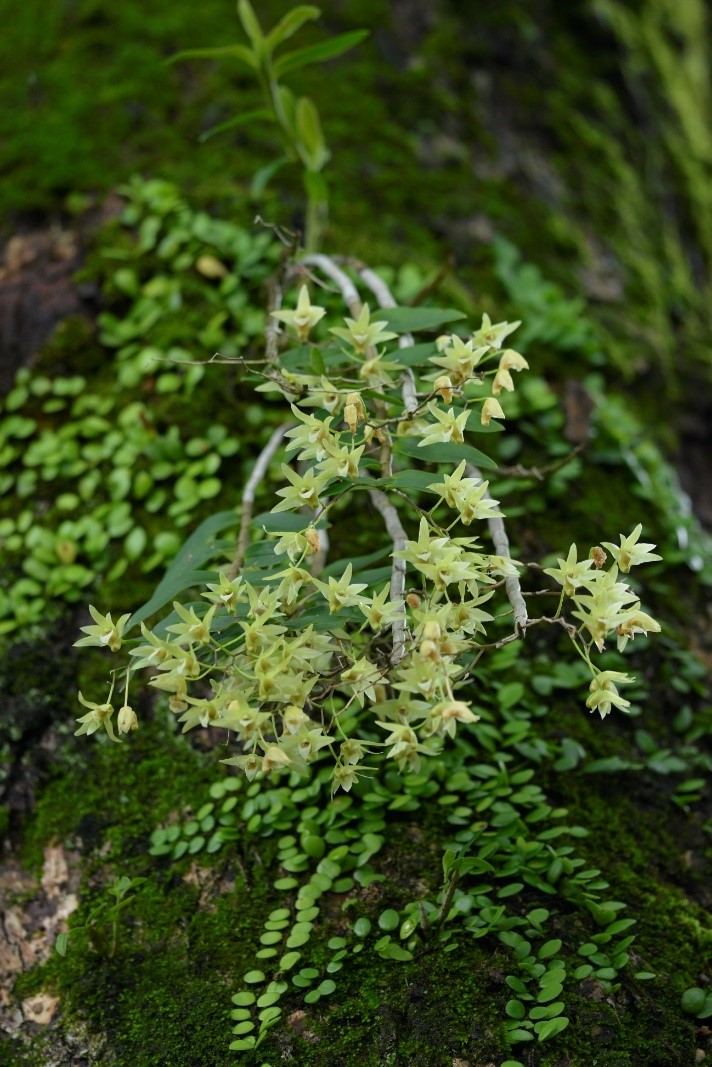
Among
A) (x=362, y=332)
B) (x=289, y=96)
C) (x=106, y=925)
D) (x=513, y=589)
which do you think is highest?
(x=289, y=96)

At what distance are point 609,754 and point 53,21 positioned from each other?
12.2 ft

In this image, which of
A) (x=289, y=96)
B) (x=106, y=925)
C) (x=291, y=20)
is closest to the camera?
(x=106, y=925)

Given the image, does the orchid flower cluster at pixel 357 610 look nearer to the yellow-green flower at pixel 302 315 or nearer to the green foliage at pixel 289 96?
the yellow-green flower at pixel 302 315

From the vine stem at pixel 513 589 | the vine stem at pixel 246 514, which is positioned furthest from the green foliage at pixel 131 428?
the vine stem at pixel 513 589

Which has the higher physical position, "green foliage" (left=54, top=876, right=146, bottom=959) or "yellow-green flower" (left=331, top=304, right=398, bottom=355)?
"yellow-green flower" (left=331, top=304, right=398, bottom=355)

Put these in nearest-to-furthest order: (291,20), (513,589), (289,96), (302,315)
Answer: (513,589) → (302,315) → (291,20) → (289,96)

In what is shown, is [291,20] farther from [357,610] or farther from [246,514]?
[357,610]

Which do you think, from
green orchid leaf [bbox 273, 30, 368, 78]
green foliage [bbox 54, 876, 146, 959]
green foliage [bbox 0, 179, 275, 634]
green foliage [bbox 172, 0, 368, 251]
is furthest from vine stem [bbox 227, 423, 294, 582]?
green orchid leaf [bbox 273, 30, 368, 78]

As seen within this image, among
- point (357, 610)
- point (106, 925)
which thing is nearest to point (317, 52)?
point (357, 610)

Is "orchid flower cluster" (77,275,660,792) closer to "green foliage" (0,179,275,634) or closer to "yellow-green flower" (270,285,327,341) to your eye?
"yellow-green flower" (270,285,327,341)

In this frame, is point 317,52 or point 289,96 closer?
point 317,52

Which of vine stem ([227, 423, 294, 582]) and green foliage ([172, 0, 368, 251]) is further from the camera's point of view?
green foliage ([172, 0, 368, 251])

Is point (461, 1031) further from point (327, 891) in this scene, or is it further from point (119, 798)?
point (119, 798)

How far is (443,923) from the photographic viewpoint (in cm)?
182
